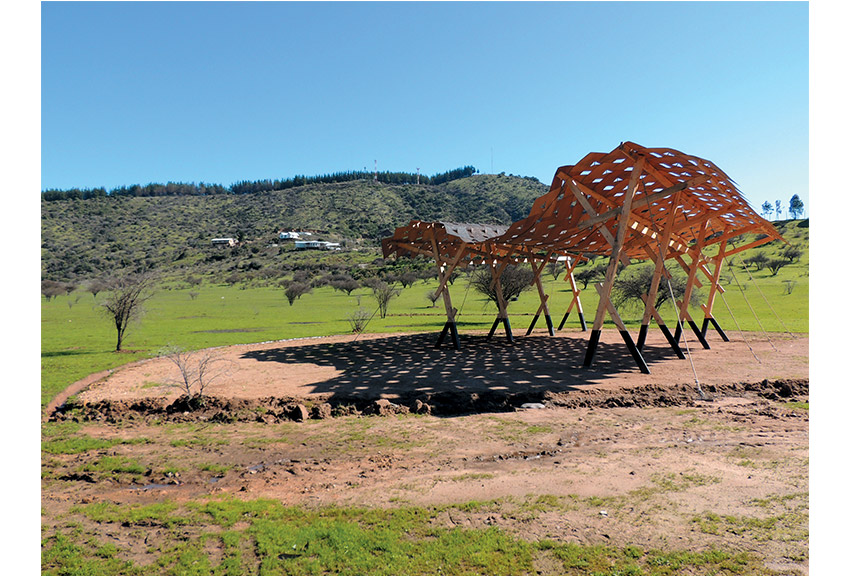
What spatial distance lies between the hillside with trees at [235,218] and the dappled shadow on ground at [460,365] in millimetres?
55103

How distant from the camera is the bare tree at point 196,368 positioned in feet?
35.9

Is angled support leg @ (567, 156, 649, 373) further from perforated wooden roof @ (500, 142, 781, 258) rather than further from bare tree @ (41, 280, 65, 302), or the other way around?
bare tree @ (41, 280, 65, 302)

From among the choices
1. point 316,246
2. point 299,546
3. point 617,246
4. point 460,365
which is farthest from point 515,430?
point 316,246

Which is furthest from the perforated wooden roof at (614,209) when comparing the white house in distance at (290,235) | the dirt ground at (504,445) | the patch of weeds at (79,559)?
the white house in distance at (290,235)

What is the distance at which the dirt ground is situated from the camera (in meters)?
5.27

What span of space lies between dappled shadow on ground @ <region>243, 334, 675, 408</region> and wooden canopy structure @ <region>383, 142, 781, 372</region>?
112 centimetres

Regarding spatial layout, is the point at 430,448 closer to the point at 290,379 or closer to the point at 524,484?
the point at 524,484

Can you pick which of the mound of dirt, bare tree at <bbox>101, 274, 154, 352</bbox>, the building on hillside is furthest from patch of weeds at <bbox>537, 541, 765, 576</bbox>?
the building on hillside

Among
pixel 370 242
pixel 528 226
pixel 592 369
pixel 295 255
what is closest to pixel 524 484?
pixel 592 369

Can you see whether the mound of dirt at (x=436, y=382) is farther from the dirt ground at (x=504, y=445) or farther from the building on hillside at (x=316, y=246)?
the building on hillside at (x=316, y=246)

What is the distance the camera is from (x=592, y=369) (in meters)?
13.5

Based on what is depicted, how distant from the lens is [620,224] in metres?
13.0

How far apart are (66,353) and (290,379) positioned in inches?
478

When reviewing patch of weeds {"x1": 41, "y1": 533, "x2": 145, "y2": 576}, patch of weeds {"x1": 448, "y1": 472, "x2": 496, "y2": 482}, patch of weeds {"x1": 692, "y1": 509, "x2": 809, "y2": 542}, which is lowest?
patch of weeds {"x1": 41, "y1": 533, "x2": 145, "y2": 576}
